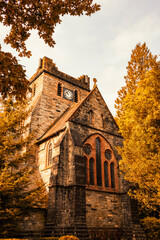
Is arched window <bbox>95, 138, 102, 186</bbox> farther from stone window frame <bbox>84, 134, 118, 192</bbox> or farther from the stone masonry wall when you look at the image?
the stone masonry wall

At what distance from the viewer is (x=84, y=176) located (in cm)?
1369

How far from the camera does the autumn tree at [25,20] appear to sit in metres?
6.02

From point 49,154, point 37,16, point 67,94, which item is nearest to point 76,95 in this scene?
point 67,94

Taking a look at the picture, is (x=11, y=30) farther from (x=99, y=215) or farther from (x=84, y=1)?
(x=99, y=215)

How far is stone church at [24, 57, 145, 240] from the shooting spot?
1274cm

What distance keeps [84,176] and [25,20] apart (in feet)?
33.5

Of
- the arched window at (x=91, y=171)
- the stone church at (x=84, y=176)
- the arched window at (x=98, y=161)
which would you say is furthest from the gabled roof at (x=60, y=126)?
the arched window at (x=91, y=171)

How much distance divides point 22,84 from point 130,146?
920 centimetres

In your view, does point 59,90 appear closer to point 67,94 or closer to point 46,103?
point 67,94

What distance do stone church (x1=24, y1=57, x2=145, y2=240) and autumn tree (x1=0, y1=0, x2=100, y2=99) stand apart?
7510 millimetres

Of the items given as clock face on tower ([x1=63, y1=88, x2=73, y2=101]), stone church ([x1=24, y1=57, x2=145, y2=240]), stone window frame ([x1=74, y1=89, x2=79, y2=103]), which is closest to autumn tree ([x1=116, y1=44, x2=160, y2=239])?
stone church ([x1=24, y1=57, x2=145, y2=240])

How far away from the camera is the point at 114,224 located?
51.2ft

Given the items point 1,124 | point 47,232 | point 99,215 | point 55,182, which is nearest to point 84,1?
point 1,124

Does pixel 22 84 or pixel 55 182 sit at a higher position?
pixel 22 84
